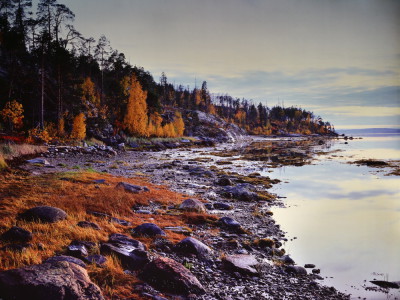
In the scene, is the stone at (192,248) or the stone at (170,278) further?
the stone at (192,248)

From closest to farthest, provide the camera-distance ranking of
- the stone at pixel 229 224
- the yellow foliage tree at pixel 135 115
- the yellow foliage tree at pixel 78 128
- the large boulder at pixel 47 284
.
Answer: the large boulder at pixel 47 284 → the stone at pixel 229 224 → the yellow foliage tree at pixel 78 128 → the yellow foliage tree at pixel 135 115

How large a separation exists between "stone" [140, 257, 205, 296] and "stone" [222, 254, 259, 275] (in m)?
1.48

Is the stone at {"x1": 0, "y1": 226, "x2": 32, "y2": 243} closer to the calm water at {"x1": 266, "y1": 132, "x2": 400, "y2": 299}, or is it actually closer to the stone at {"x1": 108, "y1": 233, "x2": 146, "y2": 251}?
the stone at {"x1": 108, "y1": 233, "x2": 146, "y2": 251}

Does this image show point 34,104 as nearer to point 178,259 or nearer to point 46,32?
point 46,32

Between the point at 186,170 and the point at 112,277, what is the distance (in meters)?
20.8

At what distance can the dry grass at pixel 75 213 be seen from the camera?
5.12 meters

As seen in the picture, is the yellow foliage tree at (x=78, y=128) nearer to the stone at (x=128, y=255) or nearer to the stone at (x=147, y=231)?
the stone at (x=147, y=231)

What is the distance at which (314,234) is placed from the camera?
1066cm

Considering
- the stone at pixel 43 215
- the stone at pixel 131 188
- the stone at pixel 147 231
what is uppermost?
the stone at pixel 43 215

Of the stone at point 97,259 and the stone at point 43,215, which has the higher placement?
the stone at point 43,215

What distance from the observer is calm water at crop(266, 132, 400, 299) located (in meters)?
7.71

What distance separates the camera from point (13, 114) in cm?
2866

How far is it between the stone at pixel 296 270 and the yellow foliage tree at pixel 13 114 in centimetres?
3426

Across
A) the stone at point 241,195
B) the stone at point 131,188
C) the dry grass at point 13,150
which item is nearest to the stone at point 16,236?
the stone at point 131,188
